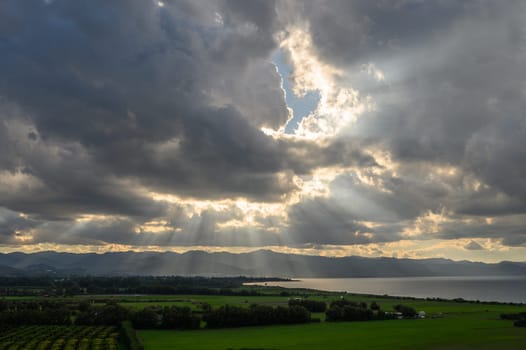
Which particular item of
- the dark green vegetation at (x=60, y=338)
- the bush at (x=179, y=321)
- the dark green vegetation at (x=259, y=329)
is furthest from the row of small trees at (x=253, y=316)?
the dark green vegetation at (x=60, y=338)

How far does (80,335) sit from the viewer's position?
100562 millimetres

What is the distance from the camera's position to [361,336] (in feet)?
342

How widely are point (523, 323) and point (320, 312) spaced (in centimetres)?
6977

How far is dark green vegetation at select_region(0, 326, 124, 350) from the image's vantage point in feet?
283

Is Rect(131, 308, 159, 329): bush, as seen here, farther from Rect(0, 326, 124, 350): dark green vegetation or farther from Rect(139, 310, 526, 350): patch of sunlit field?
Rect(0, 326, 124, 350): dark green vegetation

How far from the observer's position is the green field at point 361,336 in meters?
89.6

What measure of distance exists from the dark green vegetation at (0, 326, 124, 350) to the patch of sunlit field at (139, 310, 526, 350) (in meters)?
8.43

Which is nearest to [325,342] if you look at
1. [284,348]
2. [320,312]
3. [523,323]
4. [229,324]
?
[284,348]

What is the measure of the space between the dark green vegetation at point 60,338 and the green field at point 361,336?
8389 mm

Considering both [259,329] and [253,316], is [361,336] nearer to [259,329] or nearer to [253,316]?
[259,329]

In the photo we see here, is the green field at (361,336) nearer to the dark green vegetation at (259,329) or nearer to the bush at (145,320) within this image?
the dark green vegetation at (259,329)

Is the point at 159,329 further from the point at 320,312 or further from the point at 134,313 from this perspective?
the point at 320,312

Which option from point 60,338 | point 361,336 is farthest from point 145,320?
point 361,336

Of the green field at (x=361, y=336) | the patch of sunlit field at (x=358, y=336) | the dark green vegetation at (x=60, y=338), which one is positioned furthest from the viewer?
the green field at (x=361, y=336)
